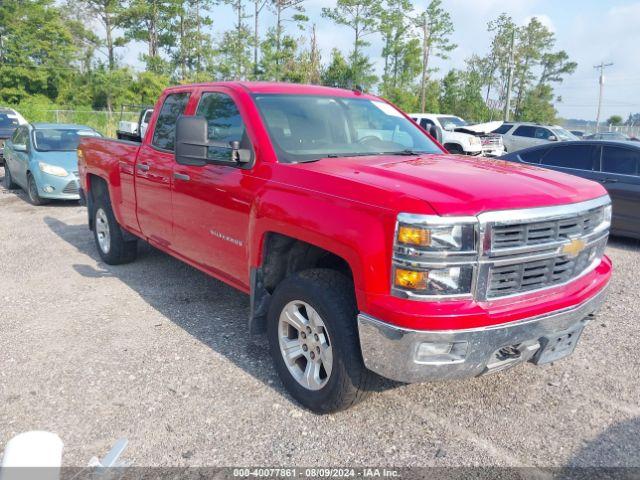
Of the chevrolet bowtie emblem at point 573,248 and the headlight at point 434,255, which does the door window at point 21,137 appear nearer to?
the headlight at point 434,255

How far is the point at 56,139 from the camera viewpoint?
10.6 meters

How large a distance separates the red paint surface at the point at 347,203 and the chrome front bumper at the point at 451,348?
5 centimetres

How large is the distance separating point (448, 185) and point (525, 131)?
19.7 metres

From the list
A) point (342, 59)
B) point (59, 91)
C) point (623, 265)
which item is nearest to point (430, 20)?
point (342, 59)

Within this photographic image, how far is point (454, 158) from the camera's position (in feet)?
12.9

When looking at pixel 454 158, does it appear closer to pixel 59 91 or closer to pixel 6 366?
pixel 6 366

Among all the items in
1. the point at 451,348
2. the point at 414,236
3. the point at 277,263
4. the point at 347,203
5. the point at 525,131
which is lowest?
the point at 451,348

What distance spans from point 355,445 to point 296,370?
63cm

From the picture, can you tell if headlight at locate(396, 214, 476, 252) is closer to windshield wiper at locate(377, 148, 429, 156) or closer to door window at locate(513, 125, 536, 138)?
windshield wiper at locate(377, 148, 429, 156)

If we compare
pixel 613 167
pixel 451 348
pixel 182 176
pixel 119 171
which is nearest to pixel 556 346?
pixel 451 348

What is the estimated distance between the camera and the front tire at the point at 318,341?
2.93 m

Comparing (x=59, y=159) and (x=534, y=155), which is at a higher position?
(x=534, y=155)

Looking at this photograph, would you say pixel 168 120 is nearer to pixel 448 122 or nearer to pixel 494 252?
pixel 494 252

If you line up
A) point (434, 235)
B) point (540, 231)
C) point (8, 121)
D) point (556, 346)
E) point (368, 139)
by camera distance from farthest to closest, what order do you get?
point (8, 121), point (368, 139), point (556, 346), point (540, 231), point (434, 235)
